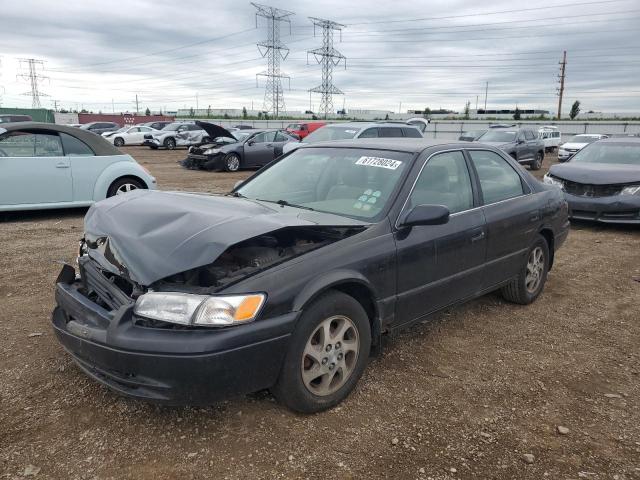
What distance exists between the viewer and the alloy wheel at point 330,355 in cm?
288

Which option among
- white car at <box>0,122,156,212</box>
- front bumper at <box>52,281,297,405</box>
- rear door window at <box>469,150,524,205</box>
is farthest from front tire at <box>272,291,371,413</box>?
white car at <box>0,122,156,212</box>

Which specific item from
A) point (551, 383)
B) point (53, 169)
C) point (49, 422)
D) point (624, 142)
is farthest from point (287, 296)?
point (624, 142)

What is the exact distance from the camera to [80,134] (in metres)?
8.17

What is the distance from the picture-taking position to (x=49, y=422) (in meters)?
2.83

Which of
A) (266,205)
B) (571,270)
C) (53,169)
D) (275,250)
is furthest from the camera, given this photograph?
(53,169)

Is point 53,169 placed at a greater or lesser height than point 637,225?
greater

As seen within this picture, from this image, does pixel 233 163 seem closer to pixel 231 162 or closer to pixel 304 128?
pixel 231 162

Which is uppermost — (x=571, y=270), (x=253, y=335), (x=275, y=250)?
(x=275, y=250)

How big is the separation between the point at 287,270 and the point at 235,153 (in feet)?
49.2

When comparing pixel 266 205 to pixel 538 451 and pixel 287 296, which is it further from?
pixel 538 451

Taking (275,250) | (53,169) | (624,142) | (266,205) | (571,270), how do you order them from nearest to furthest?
(275,250), (266,205), (571,270), (53,169), (624,142)

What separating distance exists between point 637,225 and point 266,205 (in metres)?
7.25

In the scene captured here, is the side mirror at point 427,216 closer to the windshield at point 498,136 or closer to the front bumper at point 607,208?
the front bumper at point 607,208

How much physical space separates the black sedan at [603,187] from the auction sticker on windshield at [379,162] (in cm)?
593
